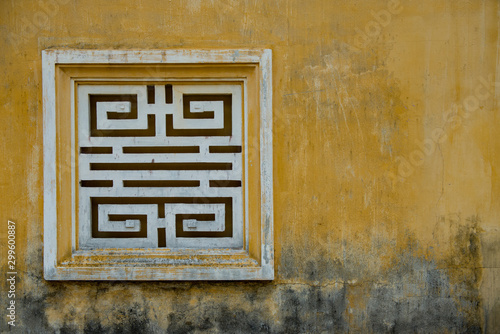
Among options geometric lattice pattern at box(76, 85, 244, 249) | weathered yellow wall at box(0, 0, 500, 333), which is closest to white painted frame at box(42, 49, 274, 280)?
weathered yellow wall at box(0, 0, 500, 333)

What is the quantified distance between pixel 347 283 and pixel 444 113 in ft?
5.20

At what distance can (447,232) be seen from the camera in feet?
10.8

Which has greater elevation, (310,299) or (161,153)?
(161,153)

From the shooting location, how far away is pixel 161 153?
3.37 meters

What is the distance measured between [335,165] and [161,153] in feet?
4.72

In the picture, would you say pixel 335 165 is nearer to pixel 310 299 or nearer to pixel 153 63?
pixel 310 299

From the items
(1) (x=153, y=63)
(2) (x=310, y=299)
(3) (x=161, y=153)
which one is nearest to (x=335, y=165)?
(2) (x=310, y=299)

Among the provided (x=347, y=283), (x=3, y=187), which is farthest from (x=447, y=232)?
(x=3, y=187)

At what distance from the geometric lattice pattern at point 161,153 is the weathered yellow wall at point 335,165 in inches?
13.6

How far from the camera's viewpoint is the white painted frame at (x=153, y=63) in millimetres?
3201

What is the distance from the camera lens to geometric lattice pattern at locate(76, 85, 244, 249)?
3.37m

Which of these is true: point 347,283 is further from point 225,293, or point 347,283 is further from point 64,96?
point 64,96

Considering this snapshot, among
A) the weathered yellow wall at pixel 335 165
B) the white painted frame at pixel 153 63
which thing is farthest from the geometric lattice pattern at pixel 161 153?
the weathered yellow wall at pixel 335 165

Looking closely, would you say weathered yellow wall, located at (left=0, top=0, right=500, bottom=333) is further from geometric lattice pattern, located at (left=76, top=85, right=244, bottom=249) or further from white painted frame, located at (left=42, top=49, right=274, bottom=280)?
geometric lattice pattern, located at (left=76, top=85, right=244, bottom=249)
